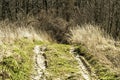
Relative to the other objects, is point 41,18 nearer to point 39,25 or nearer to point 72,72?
point 39,25

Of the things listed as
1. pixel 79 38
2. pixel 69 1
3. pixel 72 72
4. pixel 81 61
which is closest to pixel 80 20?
pixel 69 1

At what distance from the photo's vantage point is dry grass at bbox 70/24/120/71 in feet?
36.8

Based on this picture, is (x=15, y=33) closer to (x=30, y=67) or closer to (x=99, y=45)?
(x=99, y=45)

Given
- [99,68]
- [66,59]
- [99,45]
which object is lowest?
[99,68]

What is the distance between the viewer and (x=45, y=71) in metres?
10.2

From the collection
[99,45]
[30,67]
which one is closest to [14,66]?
[30,67]

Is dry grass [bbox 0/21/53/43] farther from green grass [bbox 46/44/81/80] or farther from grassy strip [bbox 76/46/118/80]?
grassy strip [bbox 76/46/118/80]

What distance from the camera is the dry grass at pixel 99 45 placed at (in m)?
11.2

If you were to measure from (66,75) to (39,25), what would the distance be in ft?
47.3

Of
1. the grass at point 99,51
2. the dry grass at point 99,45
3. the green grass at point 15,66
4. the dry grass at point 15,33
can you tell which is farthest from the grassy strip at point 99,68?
the dry grass at point 15,33

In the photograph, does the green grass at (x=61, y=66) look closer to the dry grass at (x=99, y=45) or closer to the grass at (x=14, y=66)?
the grass at (x=14, y=66)

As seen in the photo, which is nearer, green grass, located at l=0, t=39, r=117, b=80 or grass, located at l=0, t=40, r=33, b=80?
grass, located at l=0, t=40, r=33, b=80

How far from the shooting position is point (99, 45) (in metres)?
13.8

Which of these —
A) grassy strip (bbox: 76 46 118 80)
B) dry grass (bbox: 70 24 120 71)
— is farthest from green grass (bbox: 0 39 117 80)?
dry grass (bbox: 70 24 120 71)
